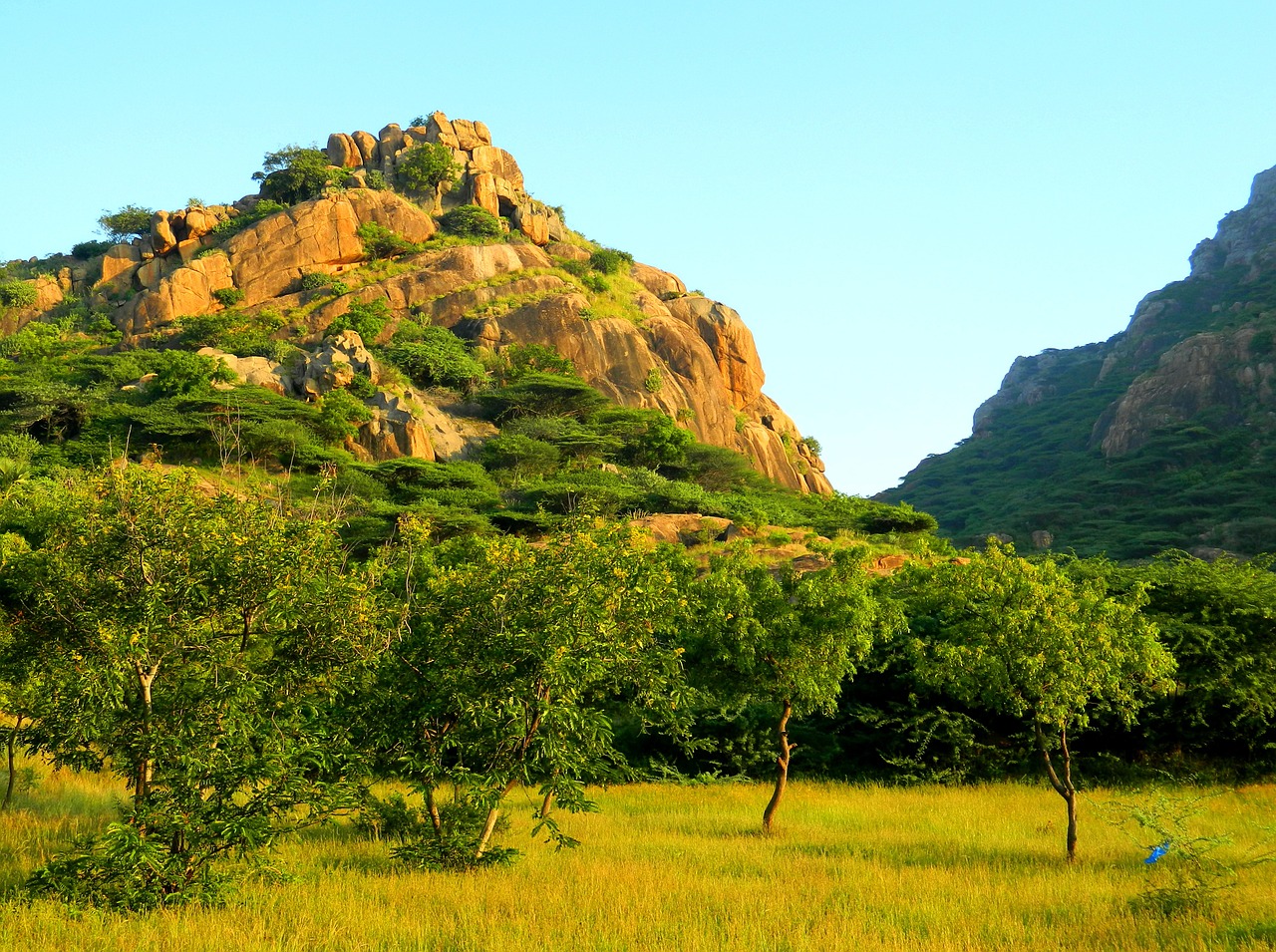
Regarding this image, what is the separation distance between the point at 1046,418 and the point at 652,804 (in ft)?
396

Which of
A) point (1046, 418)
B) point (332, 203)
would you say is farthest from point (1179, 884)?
point (1046, 418)

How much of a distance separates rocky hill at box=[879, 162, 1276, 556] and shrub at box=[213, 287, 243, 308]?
6528cm

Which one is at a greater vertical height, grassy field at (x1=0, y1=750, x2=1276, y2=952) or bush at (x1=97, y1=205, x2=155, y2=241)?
bush at (x1=97, y1=205, x2=155, y2=241)

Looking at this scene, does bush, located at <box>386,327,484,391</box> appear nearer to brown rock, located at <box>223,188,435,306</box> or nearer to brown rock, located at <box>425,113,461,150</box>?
brown rock, located at <box>223,188,435,306</box>

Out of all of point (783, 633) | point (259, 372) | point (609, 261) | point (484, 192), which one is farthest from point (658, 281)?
point (783, 633)

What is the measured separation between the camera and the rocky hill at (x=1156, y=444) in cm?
7406

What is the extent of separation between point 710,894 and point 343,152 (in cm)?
9328

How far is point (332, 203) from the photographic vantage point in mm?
82438

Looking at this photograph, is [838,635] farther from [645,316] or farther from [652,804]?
[645,316]

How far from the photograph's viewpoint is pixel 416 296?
79.2 m

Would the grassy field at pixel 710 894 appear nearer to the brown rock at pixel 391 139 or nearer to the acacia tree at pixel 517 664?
the acacia tree at pixel 517 664

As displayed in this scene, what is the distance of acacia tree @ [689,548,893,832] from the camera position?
16.0 m

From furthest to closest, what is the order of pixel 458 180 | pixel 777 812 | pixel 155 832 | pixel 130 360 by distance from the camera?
pixel 458 180 < pixel 130 360 < pixel 777 812 < pixel 155 832

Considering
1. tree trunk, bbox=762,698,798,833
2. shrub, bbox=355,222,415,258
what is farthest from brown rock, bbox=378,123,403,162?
tree trunk, bbox=762,698,798,833
